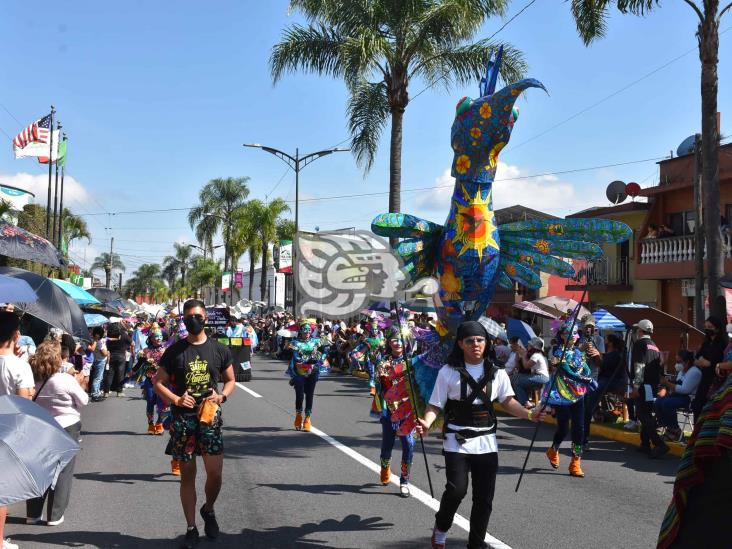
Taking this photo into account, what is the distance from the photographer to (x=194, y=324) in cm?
602

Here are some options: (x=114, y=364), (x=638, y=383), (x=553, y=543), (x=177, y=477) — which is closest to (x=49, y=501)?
(x=177, y=477)

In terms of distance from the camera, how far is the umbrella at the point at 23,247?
32.4ft

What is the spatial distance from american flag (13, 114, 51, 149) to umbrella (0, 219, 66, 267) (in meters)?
23.7

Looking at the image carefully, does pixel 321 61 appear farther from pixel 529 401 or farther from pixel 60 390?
pixel 60 390

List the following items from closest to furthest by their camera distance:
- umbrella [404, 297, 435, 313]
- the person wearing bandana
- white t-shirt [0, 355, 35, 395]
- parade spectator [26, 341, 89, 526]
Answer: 1. the person wearing bandana
2. white t-shirt [0, 355, 35, 395]
3. parade spectator [26, 341, 89, 526]
4. umbrella [404, 297, 435, 313]

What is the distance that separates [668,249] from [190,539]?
71.1 ft

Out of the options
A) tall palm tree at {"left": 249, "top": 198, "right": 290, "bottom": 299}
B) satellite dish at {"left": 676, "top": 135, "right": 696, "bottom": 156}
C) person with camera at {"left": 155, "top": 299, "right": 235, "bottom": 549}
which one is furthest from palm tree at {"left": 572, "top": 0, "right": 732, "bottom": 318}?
tall palm tree at {"left": 249, "top": 198, "right": 290, "bottom": 299}

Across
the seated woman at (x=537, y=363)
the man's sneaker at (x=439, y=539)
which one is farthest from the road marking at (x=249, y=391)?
the man's sneaker at (x=439, y=539)

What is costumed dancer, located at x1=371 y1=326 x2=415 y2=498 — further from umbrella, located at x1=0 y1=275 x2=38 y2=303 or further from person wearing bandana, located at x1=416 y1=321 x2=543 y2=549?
umbrella, located at x1=0 y1=275 x2=38 y2=303

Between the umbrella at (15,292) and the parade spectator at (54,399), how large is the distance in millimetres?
2015

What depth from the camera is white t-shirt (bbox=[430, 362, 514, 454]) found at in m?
5.33

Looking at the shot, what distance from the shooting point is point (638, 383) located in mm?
11406

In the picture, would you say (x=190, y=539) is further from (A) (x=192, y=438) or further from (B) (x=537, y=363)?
(B) (x=537, y=363)

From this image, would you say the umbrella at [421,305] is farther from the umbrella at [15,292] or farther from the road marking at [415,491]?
the umbrella at [15,292]
